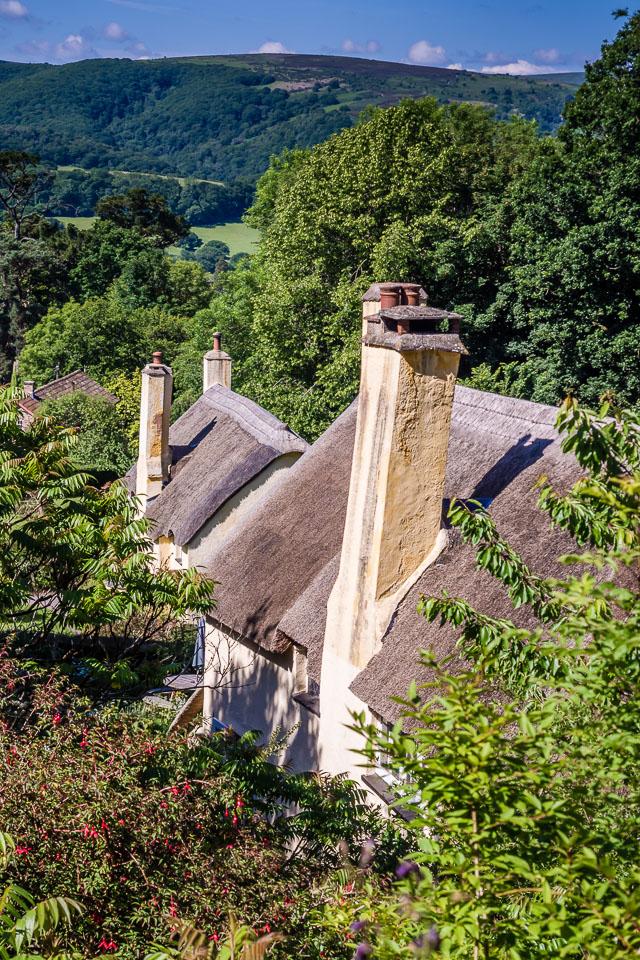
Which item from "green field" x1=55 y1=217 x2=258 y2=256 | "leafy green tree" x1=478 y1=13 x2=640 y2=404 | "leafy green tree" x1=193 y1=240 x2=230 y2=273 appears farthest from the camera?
"green field" x1=55 y1=217 x2=258 y2=256

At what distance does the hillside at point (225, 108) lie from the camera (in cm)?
14888

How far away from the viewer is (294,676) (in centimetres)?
1127

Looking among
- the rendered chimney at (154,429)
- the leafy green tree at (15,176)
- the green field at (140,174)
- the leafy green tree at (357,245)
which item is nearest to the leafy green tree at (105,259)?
the leafy green tree at (15,176)

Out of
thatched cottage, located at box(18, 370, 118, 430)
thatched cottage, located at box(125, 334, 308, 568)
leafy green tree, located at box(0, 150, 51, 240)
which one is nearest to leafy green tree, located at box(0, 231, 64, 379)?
leafy green tree, located at box(0, 150, 51, 240)

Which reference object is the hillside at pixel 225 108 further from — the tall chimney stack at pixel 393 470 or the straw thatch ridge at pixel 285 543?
the tall chimney stack at pixel 393 470

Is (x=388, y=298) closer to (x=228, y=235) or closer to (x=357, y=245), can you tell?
(x=357, y=245)

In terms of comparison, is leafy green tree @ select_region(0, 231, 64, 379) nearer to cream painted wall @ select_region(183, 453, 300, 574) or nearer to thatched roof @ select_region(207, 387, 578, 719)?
cream painted wall @ select_region(183, 453, 300, 574)

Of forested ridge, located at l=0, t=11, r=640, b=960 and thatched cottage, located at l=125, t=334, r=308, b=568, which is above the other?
forested ridge, located at l=0, t=11, r=640, b=960

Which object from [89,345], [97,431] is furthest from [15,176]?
[97,431]

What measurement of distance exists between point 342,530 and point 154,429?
6.88m

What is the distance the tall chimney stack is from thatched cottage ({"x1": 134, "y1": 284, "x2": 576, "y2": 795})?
1 cm

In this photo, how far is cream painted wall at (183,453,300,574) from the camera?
52.8ft

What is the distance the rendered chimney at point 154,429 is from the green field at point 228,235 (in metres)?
91.6

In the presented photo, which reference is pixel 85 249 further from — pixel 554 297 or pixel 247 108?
pixel 247 108
